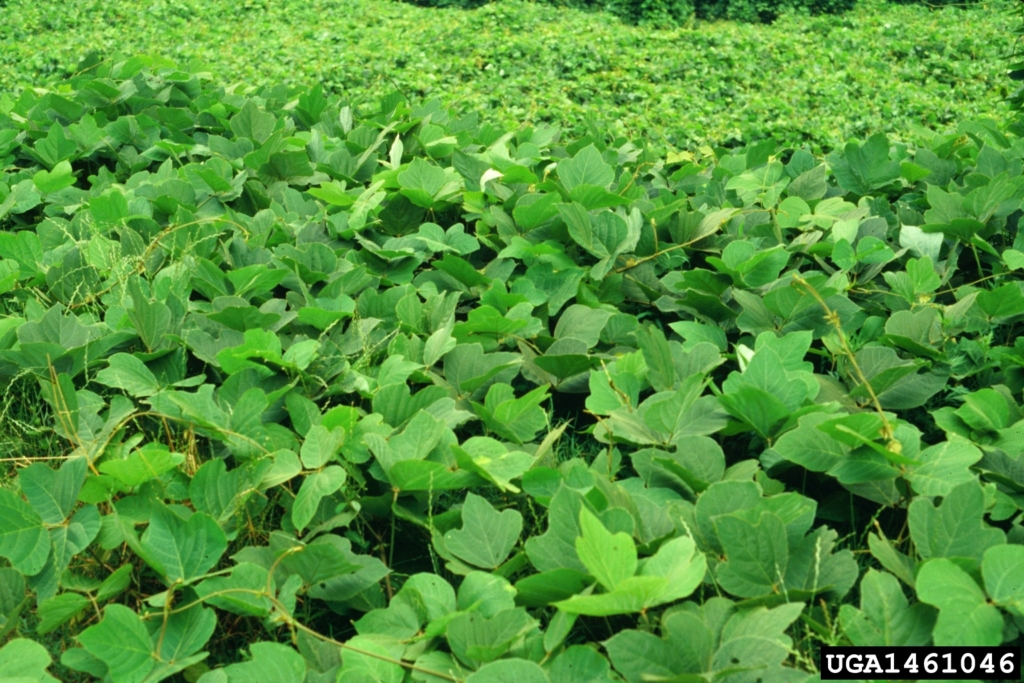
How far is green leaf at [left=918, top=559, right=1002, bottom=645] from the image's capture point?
3.55 feet

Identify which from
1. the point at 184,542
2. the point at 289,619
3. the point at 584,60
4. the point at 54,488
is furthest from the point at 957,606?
the point at 584,60

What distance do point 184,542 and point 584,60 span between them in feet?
18.2

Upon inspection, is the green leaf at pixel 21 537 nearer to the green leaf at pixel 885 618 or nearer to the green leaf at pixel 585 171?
the green leaf at pixel 885 618

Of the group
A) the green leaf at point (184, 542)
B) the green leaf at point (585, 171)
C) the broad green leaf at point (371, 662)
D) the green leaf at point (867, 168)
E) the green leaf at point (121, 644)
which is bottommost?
the broad green leaf at point (371, 662)

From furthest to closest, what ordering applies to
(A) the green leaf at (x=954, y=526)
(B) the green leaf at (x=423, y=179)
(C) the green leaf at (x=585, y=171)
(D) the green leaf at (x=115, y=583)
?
(B) the green leaf at (x=423, y=179), (C) the green leaf at (x=585, y=171), (D) the green leaf at (x=115, y=583), (A) the green leaf at (x=954, y=526)

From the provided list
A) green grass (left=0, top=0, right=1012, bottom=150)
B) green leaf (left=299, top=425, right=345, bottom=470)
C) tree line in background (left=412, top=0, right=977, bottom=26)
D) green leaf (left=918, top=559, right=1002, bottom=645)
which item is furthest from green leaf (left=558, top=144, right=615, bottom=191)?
tree line in background (left=412, top=0, right=977, bottom=26)

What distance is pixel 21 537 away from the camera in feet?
4.31

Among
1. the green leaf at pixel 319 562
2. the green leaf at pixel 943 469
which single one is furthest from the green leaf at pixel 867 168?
the green leaf at pixel 319 562

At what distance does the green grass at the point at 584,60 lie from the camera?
18.8 ft

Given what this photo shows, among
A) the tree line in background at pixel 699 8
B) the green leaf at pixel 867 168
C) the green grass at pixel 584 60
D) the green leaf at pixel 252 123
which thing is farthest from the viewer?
the tree line in background at pixel 699 8

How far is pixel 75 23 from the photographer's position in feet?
24.7

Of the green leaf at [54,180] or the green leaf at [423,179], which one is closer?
the green leaf at [423,179]

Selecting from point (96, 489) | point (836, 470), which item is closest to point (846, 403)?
point (836, 470)

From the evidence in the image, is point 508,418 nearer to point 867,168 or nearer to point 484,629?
point 484,629
